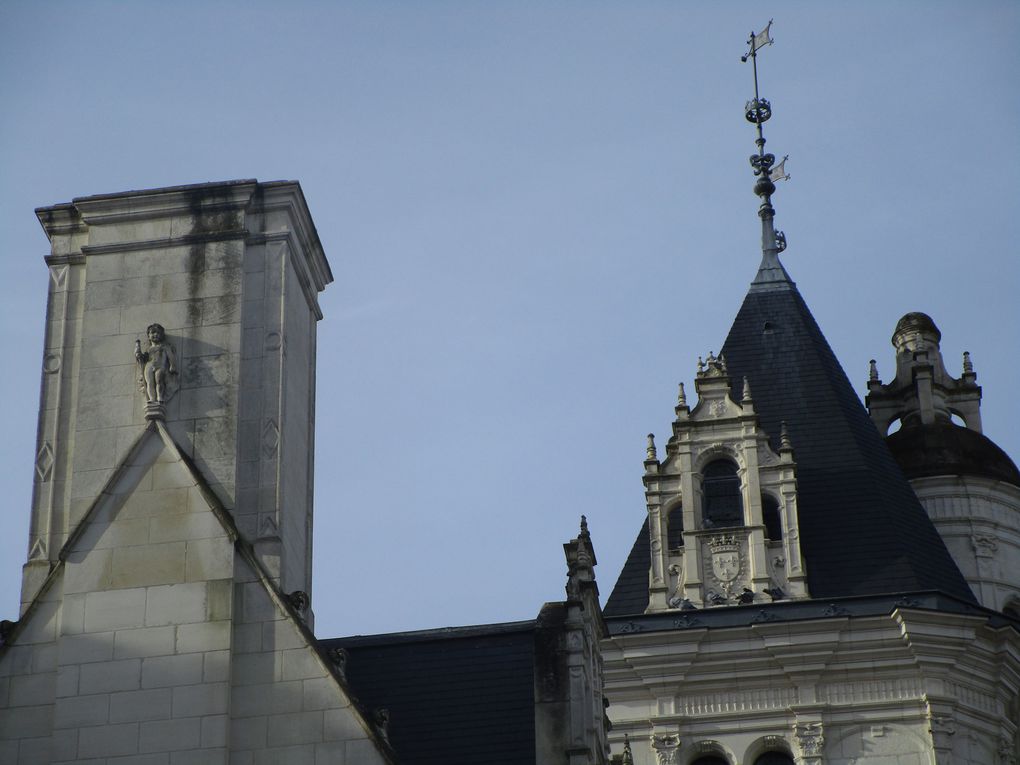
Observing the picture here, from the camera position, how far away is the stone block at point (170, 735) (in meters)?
23.0

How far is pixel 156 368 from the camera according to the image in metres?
24.9

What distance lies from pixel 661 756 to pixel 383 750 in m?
23.5

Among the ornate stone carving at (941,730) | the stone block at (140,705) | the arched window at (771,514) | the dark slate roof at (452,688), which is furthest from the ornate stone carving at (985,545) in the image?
the stone block at (140,705)

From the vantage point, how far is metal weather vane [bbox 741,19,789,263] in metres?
57.8

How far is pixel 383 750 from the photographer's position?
22750mm

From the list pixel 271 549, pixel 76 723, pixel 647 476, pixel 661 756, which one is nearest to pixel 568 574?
pixel 271 549

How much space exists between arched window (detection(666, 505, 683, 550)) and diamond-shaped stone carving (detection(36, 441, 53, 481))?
2521 cm

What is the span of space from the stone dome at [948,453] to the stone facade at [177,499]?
2861 centimetres

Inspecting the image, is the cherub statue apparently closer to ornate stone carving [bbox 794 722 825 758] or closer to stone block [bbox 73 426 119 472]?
stone block [bbox 73 426 119 472]

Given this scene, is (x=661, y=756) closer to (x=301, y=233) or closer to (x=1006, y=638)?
(x=1006, y=638)

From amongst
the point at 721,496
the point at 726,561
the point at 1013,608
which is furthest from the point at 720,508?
the point at 1013,608

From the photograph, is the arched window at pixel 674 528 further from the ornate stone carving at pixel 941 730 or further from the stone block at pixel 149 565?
the stone block at pixel 149 565

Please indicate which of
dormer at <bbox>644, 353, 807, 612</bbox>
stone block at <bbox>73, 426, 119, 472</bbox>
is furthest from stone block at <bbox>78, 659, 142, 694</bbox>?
dormer at <bbox>644, 353, 807, 612</bbox>

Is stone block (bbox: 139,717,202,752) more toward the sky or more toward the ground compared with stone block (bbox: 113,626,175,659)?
more toward the ground
